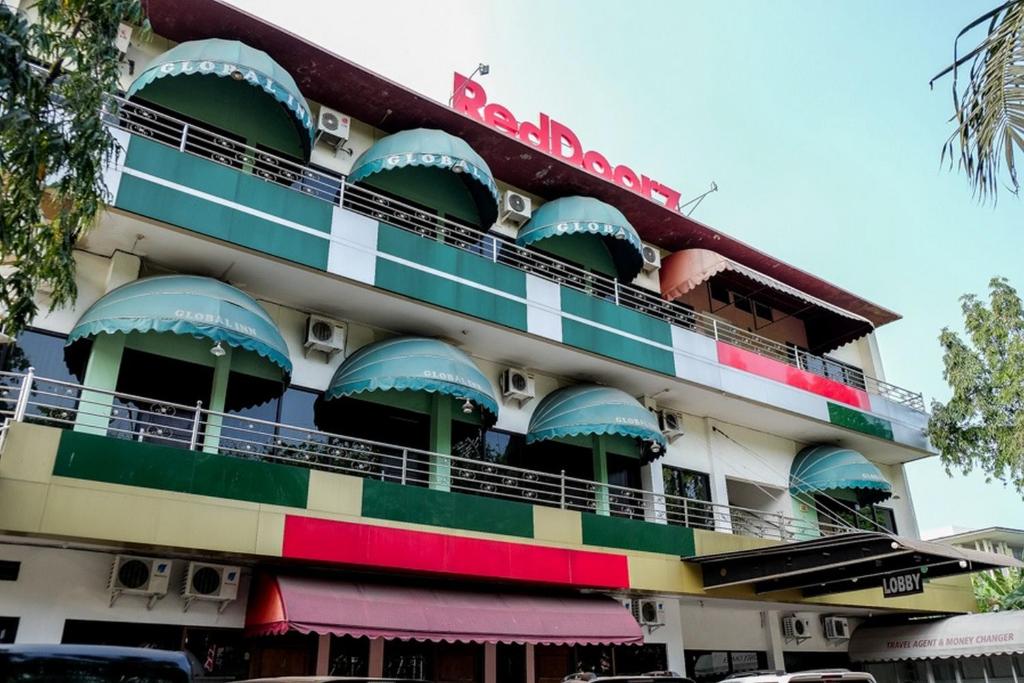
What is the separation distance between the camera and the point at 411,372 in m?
12.1

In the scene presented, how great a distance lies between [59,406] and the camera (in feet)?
32.7

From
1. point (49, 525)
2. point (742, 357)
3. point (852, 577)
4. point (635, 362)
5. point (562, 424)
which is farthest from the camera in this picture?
point (742, 357)

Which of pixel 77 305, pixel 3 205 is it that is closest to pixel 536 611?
pixel 77 305

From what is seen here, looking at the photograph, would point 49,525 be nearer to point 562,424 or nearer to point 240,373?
point 240,373

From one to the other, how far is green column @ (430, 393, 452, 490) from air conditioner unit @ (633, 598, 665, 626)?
417 centimetres

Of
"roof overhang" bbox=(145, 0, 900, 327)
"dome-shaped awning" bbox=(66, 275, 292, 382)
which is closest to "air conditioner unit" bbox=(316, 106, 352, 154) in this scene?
"roof overhang" bbox=(145, 0, 900, 327)

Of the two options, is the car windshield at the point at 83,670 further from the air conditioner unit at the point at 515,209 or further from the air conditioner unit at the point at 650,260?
the air conditioner unit at the point at 650,260

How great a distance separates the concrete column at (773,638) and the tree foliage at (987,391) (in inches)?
225

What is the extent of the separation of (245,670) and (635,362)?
8.40 meters

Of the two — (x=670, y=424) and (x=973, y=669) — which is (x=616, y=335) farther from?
(x=973, y=669)

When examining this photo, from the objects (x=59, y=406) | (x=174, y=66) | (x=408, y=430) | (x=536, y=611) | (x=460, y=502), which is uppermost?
(x=174, y=66)

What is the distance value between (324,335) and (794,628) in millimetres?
11968

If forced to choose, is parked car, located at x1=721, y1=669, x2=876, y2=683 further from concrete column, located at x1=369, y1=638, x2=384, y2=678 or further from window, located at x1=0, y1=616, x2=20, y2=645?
window, located at x1=0, y1=616, x2=20, y2=645

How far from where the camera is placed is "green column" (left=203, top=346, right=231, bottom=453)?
11078mm
